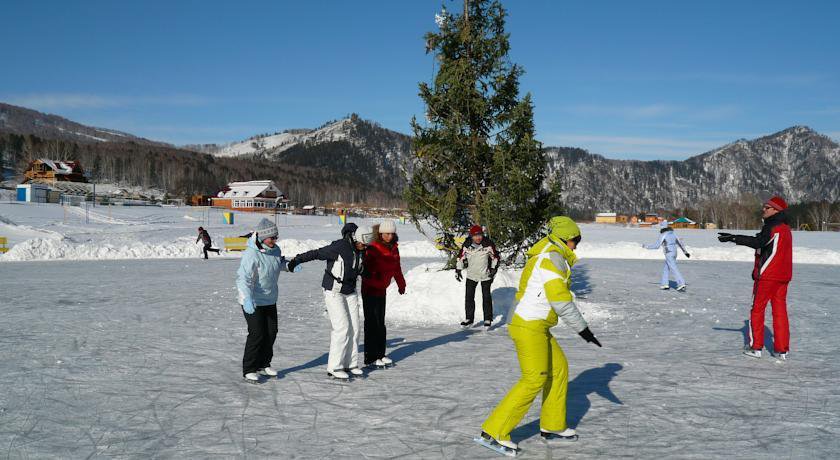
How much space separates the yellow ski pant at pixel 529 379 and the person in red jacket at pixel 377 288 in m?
2.83

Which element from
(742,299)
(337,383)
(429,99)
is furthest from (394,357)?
(742,299)

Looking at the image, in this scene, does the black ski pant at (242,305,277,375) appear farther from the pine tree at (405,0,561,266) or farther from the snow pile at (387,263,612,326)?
the pine tree at (405,0,561,266)

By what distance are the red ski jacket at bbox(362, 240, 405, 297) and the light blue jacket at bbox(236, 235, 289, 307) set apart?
3.53 feet

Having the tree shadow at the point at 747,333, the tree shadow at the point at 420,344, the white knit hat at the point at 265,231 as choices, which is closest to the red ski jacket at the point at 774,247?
the tree shadow at the point at 747,333

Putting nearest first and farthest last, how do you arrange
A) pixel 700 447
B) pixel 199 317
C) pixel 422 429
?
pixel 700 447, pixel 422 429, pixel 199 317

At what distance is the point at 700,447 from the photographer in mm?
4734

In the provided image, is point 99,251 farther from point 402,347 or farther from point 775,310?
point 775,310

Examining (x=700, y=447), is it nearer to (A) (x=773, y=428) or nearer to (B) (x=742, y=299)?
(A) (x=773, y=428)

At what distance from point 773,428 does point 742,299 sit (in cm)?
1005

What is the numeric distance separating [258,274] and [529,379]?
3341 millimetres

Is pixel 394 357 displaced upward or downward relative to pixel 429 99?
downward

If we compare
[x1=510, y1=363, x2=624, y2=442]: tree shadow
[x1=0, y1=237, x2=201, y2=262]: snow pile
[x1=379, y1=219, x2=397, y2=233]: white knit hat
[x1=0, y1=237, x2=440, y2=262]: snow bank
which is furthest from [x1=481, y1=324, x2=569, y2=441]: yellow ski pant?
[x1=0, y1=237, x2=201, y2=262]: snow pile

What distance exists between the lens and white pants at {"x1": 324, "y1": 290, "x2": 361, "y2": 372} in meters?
6.63

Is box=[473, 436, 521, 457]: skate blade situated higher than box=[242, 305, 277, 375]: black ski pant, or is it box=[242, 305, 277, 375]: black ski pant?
box=[242, 305, 277, 375]: black ski pant
